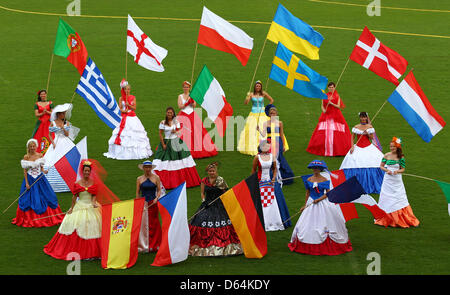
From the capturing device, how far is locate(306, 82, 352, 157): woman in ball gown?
2477cm

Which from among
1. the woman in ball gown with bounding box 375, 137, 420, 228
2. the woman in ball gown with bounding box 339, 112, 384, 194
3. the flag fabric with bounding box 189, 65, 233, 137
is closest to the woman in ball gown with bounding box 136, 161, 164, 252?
the flag fabric with bounding box 189, 65, 233, 137

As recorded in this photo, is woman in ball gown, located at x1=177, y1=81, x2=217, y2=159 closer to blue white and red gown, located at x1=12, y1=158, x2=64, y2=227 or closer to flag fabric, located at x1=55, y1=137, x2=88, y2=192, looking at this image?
flag fabric, located at x1=55, y1=137, x2=88, y2=192

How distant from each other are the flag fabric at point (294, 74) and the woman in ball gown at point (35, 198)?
23.1 ft

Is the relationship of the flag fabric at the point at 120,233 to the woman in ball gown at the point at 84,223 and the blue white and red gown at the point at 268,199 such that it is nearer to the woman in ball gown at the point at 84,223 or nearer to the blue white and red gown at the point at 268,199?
the woman in ball gown at the point at 84,223

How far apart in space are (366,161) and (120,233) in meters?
7.85

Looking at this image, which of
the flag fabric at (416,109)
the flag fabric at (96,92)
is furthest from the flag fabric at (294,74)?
the flag fabric at (96,92)

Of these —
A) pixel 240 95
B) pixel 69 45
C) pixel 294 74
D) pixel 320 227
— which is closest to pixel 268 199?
pixel 320 227

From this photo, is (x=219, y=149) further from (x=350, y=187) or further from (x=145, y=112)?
(x=350, y=187)

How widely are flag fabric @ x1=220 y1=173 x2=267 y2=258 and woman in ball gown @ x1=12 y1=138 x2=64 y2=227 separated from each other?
176 inches

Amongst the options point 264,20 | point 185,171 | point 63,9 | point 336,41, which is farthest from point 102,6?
point 185,171

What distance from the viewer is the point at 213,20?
74.9 ft

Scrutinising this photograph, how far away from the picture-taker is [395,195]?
747 inches

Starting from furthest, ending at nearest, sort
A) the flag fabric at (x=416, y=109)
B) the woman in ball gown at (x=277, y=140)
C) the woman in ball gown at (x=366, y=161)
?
the woman in ball gown at (x=277, y=140), the woman in ball gown at (x=366, y=161), the flag fabric at (x=416, y=109)

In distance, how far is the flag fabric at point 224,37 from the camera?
2286cm
